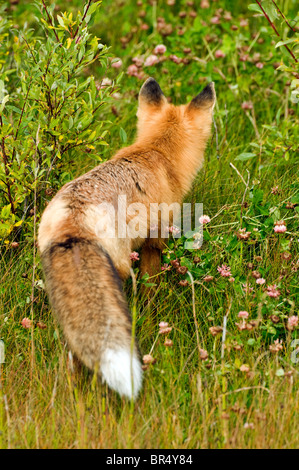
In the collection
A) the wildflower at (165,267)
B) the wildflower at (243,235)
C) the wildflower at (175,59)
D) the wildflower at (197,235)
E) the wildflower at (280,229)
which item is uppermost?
the wildflower at (175,59)

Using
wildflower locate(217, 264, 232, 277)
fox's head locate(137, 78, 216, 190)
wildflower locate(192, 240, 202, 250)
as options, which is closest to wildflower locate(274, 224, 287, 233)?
wildflower locate(217, 264, 232, 277)

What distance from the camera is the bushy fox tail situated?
2.60 meters

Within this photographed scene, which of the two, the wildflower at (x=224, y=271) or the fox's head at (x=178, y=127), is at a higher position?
the fox's head at (x=178, y=127)

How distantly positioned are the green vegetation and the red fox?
240 mm

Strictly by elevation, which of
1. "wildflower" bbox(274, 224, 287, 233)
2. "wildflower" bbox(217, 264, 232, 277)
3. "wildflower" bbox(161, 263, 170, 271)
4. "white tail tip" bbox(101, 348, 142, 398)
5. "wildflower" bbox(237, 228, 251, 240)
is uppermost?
"wildflower" bbox(274, 224, 287, 233)

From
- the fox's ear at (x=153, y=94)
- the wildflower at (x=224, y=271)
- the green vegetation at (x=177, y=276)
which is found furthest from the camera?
the fox's ear at (x=153, y=94)

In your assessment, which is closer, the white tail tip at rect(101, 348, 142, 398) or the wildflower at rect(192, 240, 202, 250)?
the white tail tip at rect(101, 348, 142, 398)

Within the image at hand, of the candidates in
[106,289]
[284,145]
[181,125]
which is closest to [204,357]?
[106,289]

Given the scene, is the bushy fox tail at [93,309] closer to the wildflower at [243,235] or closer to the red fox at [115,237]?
the red fox at [115,237]

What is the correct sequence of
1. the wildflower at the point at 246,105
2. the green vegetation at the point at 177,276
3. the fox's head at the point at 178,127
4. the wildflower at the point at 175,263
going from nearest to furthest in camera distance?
the green vegetation at the point at 177,276
the wildflower at the point at 175,263
the fox's head at the point at 178,127
the wildflower at the point at 246,105

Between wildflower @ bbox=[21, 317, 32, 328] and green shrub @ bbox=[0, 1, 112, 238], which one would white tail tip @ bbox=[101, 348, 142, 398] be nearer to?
wildflower @ bbox=[21, 317, 32, 328]

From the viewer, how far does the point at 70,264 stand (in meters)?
2.88

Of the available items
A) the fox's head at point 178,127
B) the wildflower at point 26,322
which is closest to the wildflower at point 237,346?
the wildflower at point 26,322

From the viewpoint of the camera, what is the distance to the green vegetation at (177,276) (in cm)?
279
